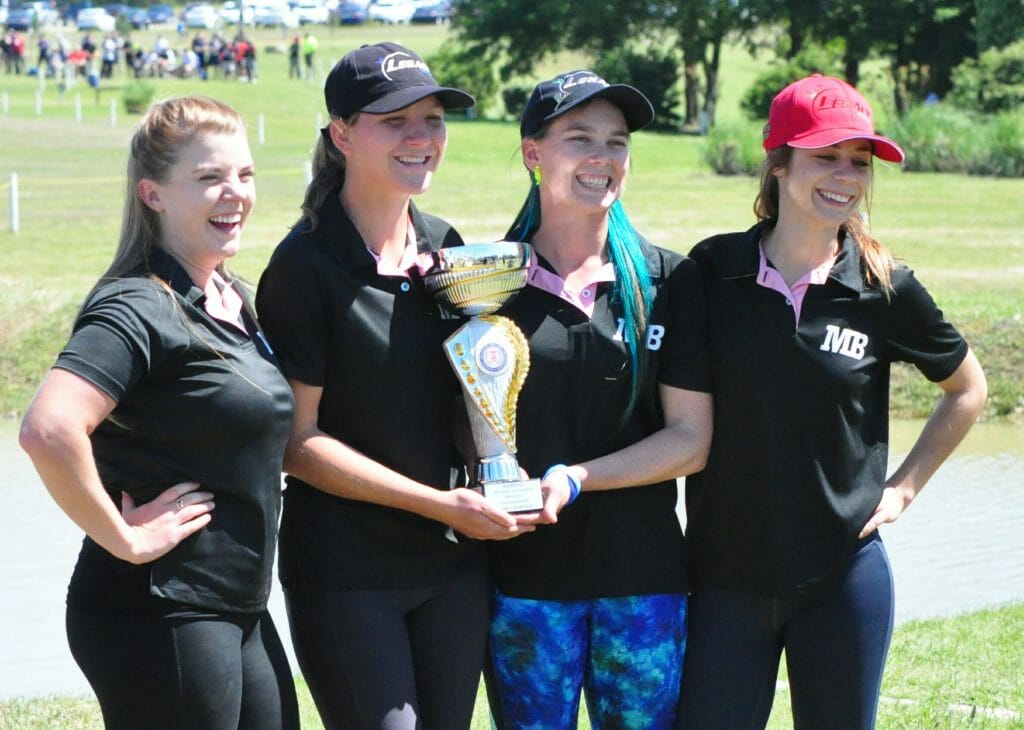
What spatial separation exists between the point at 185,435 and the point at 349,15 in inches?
3100

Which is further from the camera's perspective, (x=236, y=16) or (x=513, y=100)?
(x=236, y=16)

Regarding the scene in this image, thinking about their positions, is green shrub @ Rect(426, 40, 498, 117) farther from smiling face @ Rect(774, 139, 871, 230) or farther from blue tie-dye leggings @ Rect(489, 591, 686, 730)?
blue tie-dye leggings @ Rect(489, 591, 686, 730)

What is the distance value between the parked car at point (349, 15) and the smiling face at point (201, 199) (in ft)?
255

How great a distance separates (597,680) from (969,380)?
129 cm

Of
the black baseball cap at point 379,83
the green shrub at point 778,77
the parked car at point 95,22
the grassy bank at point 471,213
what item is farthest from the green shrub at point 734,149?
the parked car at point 95,22

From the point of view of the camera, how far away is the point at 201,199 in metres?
3.54

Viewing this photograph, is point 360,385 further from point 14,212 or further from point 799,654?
point 14,212

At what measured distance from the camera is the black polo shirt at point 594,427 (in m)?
3.83

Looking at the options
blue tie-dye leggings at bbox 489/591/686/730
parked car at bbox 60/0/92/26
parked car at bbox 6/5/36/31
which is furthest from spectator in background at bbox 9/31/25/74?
blue tie-dye leggings at bbox 489/591/686/730

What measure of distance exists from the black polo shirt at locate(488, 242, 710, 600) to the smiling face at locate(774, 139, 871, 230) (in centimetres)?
35

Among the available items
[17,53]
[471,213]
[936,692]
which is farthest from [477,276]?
[17,53]

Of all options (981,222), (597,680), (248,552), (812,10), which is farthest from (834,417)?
(812,10)

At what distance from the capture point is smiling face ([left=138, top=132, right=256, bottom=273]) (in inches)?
139

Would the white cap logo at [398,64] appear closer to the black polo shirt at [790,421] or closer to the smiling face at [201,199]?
the smiling face at [201,199]
